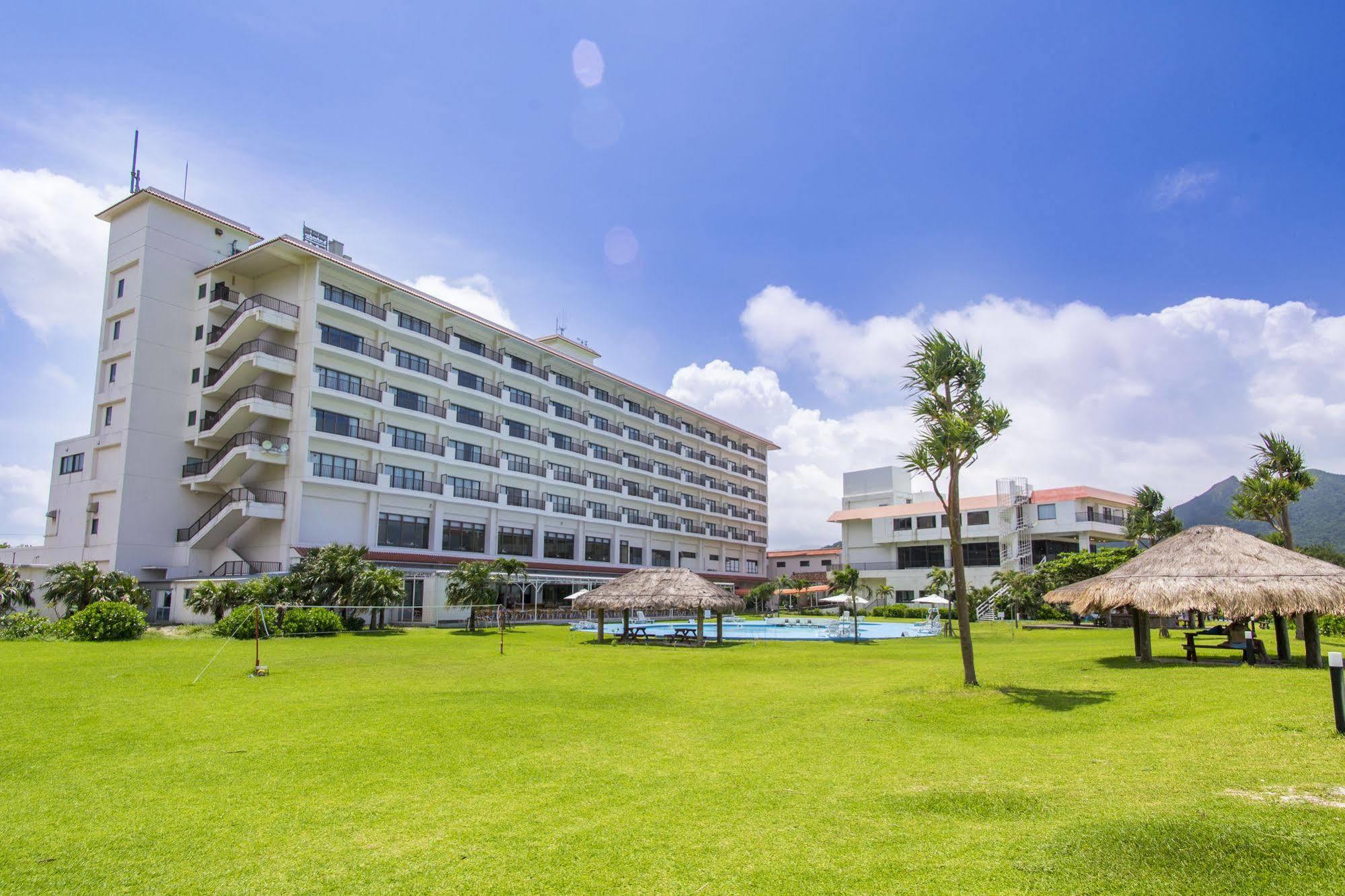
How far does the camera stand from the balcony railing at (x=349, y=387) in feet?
133

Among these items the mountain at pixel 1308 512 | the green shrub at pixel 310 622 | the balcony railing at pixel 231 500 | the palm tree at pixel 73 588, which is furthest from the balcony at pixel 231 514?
the mountain at pixel 1308 512

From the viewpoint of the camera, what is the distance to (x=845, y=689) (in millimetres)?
14727

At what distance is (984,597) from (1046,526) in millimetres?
11205

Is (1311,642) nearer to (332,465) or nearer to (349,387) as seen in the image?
(332,465)

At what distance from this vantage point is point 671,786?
764cm

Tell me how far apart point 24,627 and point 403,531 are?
1933 centimetres

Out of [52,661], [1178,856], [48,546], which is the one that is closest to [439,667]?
[52,661]

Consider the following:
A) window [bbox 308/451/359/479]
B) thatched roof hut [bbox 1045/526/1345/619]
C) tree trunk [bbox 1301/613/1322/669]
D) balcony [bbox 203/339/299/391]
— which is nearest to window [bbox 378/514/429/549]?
window [bbox 308/451/359/479]

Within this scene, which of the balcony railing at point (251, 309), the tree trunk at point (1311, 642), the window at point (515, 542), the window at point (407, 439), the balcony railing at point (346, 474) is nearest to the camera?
the tree trunk at point (1311, 642)

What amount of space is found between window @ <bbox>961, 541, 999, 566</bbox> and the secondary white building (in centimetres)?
5

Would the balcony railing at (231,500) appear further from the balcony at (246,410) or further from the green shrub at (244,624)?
the green shrub at (244,624)

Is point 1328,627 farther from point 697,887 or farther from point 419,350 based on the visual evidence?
point 419,350

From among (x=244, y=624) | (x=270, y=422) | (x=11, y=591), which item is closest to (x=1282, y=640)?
(x=244, y=624)

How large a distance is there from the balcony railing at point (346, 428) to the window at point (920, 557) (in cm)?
4195
